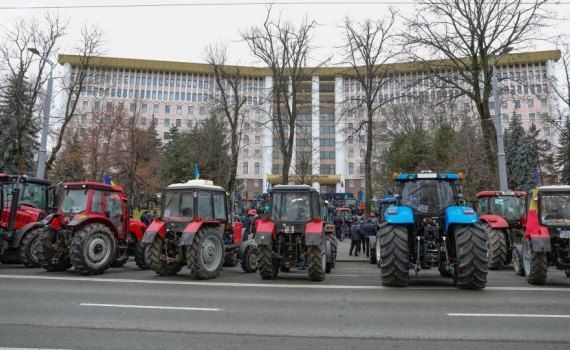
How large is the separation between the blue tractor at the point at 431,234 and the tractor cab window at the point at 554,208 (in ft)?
6.36

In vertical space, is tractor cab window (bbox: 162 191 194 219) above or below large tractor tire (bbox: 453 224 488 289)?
above

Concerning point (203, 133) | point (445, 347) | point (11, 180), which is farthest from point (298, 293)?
point (203, 133)

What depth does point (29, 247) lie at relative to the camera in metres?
13.2

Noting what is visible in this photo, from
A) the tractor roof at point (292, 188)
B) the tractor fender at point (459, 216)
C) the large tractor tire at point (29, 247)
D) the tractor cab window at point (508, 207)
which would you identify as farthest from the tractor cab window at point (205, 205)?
the tractor cab window at point (508, 207)

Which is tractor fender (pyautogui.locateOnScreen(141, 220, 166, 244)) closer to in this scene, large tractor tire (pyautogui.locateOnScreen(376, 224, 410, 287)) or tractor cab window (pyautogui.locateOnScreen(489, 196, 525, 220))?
large tractor tire (pyautogui.locateOnScreen(376, 224, 410, 287))

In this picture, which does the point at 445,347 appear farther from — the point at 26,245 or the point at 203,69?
the point at 203,69

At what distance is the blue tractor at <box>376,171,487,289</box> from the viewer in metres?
9.40

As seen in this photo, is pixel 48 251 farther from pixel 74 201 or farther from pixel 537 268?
pixel 537 268

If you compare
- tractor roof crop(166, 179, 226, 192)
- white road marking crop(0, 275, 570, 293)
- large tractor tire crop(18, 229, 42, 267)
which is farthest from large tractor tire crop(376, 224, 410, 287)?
large tractor tire crop(18, 229, 42, 267)

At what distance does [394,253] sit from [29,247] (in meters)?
10.4

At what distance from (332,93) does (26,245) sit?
216 feet

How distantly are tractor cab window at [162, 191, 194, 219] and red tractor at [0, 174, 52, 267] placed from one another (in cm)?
421

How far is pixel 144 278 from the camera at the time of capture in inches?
459

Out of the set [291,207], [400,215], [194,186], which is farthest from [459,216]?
[194,186]
